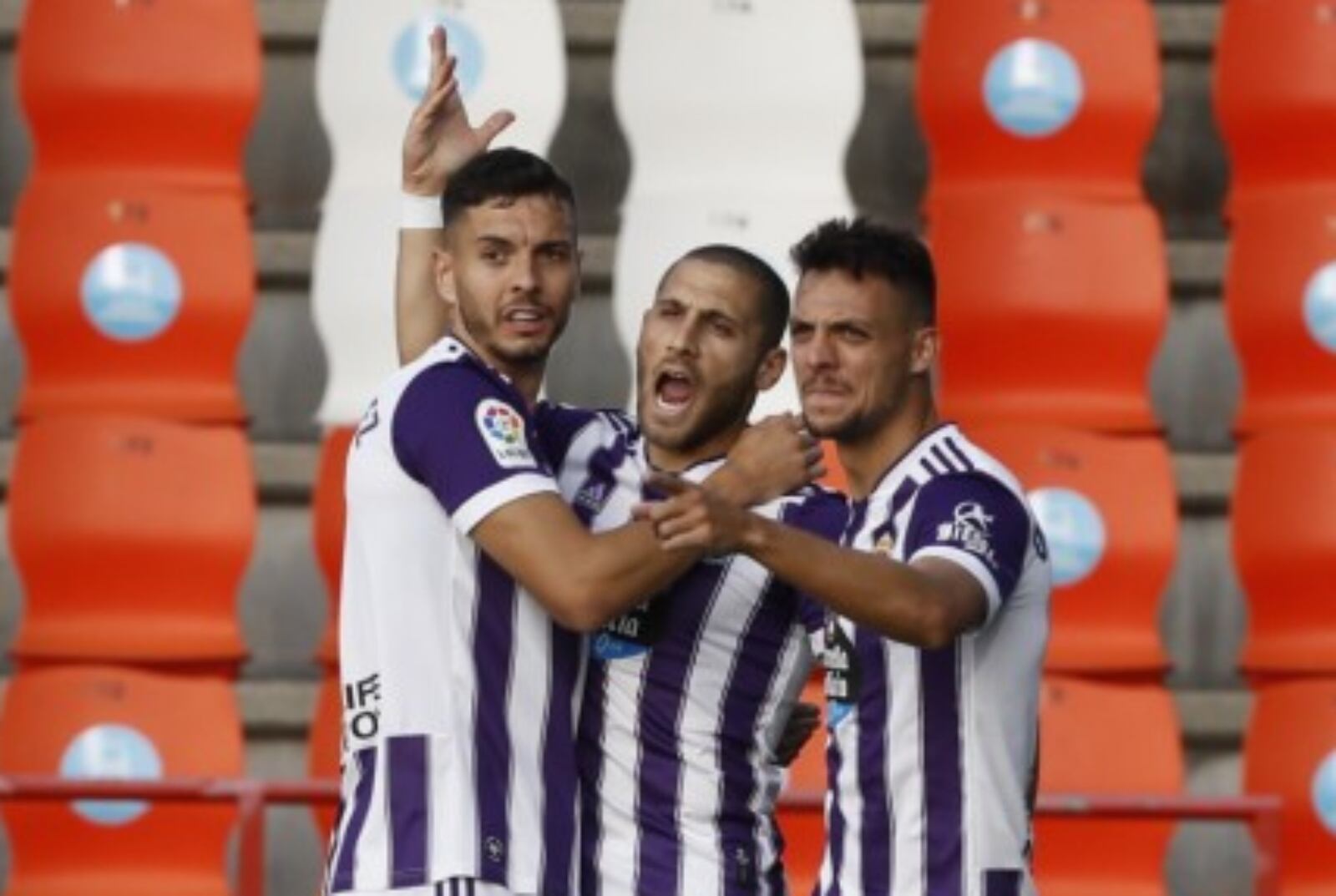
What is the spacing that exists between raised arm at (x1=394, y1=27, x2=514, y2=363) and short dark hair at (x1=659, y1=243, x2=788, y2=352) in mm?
411

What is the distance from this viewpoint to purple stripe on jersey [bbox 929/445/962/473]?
472 cm

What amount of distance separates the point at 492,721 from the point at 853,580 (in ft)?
1.63

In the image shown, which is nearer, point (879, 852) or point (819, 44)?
point (879, 852)

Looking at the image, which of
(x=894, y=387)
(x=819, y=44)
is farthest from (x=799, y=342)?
(x=819, y=44)

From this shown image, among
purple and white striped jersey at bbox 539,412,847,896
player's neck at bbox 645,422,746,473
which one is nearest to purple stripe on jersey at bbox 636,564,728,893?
purple and white striped jersey at bbox 539,412,847,896

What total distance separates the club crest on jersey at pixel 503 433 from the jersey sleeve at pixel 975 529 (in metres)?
0.40

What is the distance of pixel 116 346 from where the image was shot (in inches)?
294

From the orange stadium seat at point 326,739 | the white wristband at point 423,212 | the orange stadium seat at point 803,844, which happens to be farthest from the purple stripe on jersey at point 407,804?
the orange stadium seat at point 326,739

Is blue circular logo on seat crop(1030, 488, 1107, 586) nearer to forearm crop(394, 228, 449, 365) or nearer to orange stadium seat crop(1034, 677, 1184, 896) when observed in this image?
orange stadium seat crop(1034, 677, 1184, 896)

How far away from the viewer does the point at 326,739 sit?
7.11 meters

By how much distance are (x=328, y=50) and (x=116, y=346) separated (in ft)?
1.93

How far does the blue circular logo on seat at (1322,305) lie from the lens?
742 centimetres

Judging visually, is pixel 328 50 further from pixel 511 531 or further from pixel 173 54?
pixel 511 531

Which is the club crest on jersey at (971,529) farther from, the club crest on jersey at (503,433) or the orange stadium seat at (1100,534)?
the orange stadium seat at (1100,534)
